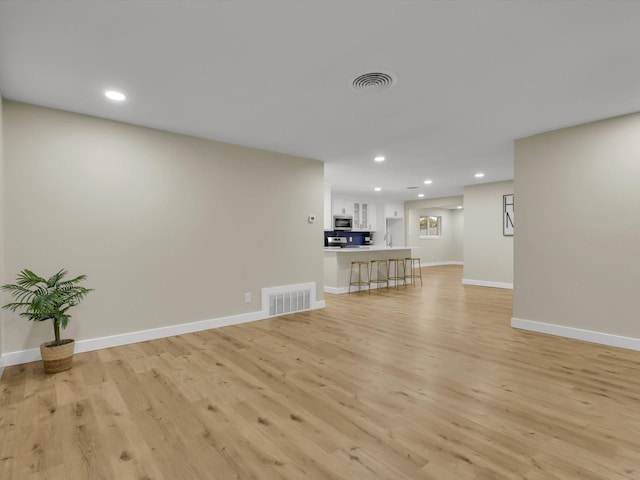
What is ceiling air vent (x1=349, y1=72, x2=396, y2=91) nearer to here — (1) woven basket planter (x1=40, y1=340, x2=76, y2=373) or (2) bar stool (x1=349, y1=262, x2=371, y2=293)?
(1) woven basket planter (x1=40, y1=340, x2=76, y2=373)

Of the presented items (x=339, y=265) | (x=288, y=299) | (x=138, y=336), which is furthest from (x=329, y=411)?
(x=339, y=265)

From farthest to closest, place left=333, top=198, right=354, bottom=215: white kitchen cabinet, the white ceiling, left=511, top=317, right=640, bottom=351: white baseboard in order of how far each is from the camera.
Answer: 1. left=333, top=198, right=354, bottom=215: white kitchen cabinet
2. left=511, top=317, right=640, bottom=351: white baseboard
3. the white ceiling

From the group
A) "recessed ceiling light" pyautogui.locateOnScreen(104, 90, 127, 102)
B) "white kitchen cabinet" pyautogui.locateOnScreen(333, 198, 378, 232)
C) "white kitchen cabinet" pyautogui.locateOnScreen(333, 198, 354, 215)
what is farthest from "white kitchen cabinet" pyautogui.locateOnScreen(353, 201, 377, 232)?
"recessed ceiling light" pyautogui.locateOnScreen(104, 90, 127, 102)

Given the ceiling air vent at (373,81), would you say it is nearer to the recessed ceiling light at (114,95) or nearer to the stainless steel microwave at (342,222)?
the recessed ceiling light at (114,95)

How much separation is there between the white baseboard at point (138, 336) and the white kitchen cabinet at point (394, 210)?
7524mm

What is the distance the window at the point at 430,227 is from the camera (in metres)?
12.5

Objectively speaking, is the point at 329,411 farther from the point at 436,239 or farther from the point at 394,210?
the point at 436,239

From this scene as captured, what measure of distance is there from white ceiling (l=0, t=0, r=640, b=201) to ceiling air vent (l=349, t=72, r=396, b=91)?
0.08 metres

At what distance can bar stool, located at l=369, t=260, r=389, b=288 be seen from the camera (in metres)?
7.52

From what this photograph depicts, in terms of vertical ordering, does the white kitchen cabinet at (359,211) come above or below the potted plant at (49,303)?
above

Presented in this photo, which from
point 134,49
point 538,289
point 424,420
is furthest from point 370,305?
point 134,49

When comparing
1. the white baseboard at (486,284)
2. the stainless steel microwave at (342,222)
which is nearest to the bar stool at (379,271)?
the white baseboard at (486,284)

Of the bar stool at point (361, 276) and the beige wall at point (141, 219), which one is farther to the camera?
the bar stool at point (361, 276)

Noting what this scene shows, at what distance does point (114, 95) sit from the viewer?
9.53 ft
